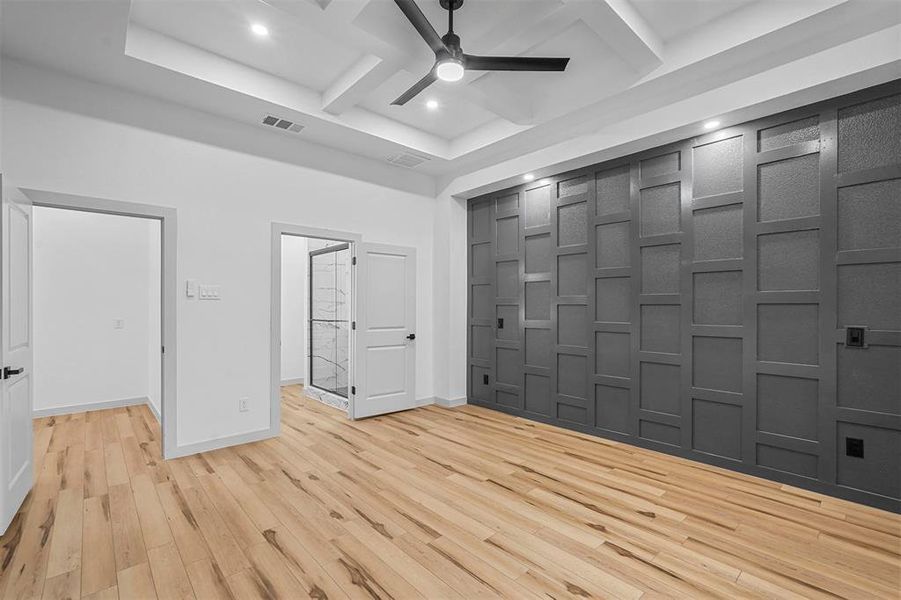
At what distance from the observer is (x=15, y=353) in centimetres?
267

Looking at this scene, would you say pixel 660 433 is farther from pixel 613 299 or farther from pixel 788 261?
pixel 788 261

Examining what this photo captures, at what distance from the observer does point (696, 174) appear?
3584mm

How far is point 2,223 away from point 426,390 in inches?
167

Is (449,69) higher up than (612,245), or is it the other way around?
(449,69)

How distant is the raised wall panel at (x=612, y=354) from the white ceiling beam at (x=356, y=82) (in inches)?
120

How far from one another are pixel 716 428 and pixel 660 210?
1901 millimetres

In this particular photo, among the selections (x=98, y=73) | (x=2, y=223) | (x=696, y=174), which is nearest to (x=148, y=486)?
(x=2, y=223)

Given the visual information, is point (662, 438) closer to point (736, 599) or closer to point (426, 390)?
point (736, 599)

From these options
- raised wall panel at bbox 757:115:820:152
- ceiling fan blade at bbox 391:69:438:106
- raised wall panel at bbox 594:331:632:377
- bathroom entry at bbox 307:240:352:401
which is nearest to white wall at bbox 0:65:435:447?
bathroom entry at bbox 307:240:352:401

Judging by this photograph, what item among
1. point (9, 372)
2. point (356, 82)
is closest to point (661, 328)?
point (356, 82)

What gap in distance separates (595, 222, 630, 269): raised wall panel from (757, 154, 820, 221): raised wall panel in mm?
1083

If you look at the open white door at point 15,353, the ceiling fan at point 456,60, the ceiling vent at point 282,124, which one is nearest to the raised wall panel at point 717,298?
the ceiling fan at point 456,60

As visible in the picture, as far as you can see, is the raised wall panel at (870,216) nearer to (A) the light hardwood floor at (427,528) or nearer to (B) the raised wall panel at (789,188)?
(B) the raised wall panel at (789,188)

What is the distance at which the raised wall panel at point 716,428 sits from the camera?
11.0 feet
